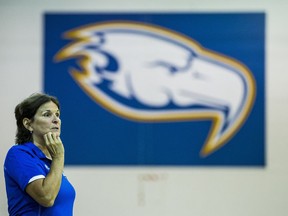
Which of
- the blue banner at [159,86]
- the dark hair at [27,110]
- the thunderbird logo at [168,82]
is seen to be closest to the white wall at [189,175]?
the blue banner at [159,86]

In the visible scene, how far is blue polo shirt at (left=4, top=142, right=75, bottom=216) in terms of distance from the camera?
83.0 inches

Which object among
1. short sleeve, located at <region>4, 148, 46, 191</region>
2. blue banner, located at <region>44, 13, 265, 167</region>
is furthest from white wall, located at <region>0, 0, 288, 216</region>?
short sleeve, located at <region>4, 148, 46, 191</region>

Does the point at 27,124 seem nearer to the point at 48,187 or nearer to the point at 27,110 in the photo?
the point at 27,110

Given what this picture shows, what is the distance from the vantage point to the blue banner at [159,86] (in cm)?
443

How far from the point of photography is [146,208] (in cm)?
442

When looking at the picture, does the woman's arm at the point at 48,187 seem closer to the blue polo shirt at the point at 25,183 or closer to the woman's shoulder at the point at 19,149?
the blue polo shirt at the point at 25,183

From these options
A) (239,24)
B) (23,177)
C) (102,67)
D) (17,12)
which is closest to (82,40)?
(102,67)

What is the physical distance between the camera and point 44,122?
2.28m

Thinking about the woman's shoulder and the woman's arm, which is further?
the woman's shoulder

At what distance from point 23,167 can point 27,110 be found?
0.89 ft

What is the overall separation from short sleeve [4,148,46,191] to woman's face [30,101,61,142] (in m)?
0.12

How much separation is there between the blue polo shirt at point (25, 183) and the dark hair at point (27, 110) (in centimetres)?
10

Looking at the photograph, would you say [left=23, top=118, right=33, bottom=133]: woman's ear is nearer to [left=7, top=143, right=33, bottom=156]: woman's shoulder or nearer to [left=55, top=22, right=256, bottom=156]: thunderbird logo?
[left=7, top=143, right=33, bottom=156]: woman's shoulder

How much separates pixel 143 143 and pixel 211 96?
0.63m
